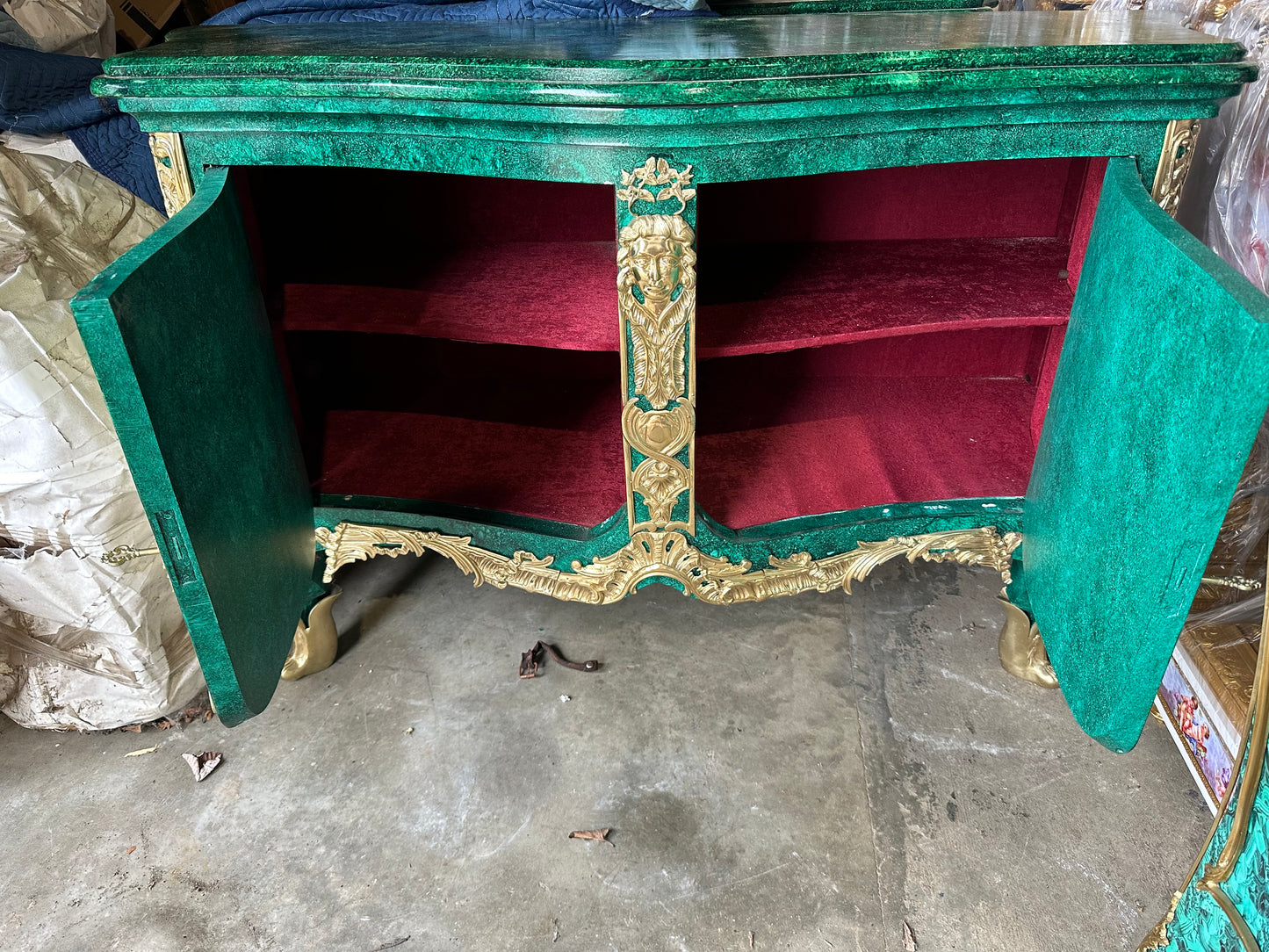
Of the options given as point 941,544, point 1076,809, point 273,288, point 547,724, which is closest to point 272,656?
point 547,724

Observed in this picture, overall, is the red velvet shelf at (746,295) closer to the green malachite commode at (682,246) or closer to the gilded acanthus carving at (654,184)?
the green malachite commode at (682,246)

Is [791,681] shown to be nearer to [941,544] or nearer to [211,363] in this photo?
[941,544]

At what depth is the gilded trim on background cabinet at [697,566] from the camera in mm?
1299

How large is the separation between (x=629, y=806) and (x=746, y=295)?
2.60 feet

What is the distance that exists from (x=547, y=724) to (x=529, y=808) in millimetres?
160

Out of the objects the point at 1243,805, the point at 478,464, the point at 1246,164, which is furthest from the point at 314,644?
the point at 1246,164

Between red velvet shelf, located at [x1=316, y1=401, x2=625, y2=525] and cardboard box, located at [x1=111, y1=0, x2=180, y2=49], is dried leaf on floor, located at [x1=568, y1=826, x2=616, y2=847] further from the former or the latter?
cardboard box, located at [x1=111, y1=0, x2=180, y2=49]

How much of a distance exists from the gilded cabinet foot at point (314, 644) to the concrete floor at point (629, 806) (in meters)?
0.03

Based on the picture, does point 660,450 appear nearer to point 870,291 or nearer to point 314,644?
point 870,291

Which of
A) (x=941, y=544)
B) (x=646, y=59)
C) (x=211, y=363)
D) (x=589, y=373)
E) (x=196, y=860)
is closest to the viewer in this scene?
(x=646, y=59)

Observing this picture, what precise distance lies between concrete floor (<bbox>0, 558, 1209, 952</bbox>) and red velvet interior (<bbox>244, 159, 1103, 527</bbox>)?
0.35 meters

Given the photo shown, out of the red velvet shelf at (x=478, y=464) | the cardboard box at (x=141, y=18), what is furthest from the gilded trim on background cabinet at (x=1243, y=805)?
the cardboard box at (x=141, y=18)

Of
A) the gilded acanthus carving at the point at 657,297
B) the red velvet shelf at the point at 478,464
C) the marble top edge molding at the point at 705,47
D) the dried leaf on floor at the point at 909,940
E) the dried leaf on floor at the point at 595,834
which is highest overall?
the marble top edge molding at the point at 705,47

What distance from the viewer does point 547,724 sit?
1430 millimetres
